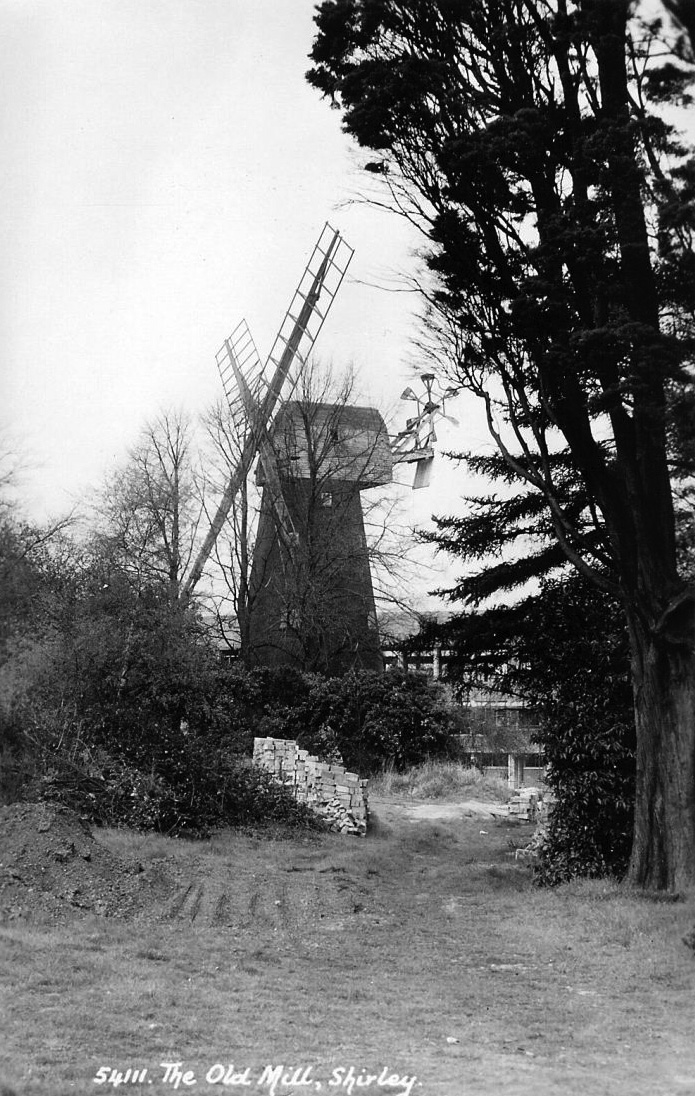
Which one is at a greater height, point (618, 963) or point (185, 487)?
point (185, 487)

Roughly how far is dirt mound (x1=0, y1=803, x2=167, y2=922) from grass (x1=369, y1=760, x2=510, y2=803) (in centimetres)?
1068

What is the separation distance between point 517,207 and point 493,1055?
8.15 metres

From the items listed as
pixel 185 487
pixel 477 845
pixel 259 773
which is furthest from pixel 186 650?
pixel 185 487

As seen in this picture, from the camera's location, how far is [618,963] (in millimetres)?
7871

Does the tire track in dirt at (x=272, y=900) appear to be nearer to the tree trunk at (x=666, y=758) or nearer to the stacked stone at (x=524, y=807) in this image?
the tree trunk at (x=666, y=758)

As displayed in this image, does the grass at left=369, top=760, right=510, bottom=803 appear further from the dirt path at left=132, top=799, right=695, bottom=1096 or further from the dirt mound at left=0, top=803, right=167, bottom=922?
the dirt mound at left=0, top=803, right=167, bottom=922

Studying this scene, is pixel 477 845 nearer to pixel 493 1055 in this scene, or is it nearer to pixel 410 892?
pixel 410 892

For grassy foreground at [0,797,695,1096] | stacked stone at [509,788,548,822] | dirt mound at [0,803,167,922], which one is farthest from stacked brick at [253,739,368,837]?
dirt mound at [0,803,167,922]

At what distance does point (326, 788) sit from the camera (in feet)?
52.4

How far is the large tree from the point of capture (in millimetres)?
9547

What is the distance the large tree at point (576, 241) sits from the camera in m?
9.55

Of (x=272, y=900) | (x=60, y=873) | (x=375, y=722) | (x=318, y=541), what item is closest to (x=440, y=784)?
(x=375, y=722)

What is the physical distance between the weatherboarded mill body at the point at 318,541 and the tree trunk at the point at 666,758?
16289 mm

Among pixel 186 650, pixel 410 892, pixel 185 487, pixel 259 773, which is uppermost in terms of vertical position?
pixel 185 487
